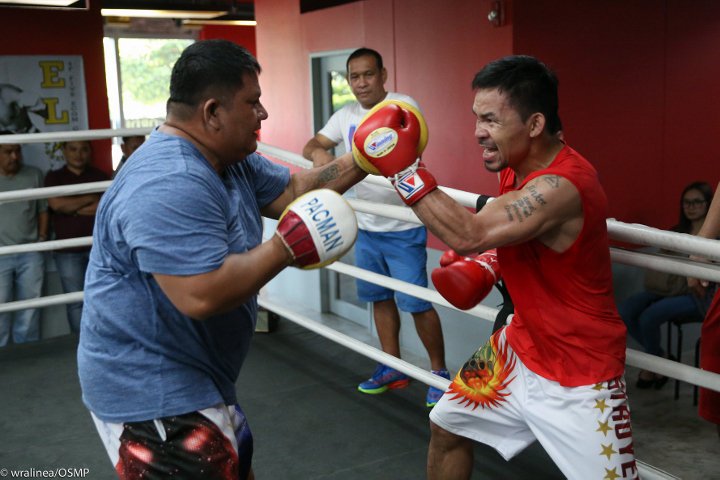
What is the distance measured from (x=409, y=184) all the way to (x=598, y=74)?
227 centimetres

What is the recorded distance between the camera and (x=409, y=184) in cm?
185

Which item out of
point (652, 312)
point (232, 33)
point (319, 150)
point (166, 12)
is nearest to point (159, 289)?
point (319, 150)

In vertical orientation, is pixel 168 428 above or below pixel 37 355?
above

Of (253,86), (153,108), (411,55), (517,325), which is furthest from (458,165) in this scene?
(153,108)

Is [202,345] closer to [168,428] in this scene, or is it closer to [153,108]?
[168,428]

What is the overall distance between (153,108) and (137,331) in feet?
29.3

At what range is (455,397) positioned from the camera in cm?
201

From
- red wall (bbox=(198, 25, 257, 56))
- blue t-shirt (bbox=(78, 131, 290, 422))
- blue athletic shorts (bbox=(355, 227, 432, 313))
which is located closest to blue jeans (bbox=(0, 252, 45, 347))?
blue athletic shorts (bbox=(355, 227, 432, 313))

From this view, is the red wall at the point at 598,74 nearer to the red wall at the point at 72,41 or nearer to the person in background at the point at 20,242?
the red wall at the point at 72,41

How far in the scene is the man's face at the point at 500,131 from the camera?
73.5 inches

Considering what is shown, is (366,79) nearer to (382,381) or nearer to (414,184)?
(382,381)

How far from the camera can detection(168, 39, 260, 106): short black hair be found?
5.16 feet

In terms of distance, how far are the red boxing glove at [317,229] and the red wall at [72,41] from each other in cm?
417

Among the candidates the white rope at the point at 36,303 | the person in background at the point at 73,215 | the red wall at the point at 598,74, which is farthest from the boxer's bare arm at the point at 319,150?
the person in background at the point at 73,215
